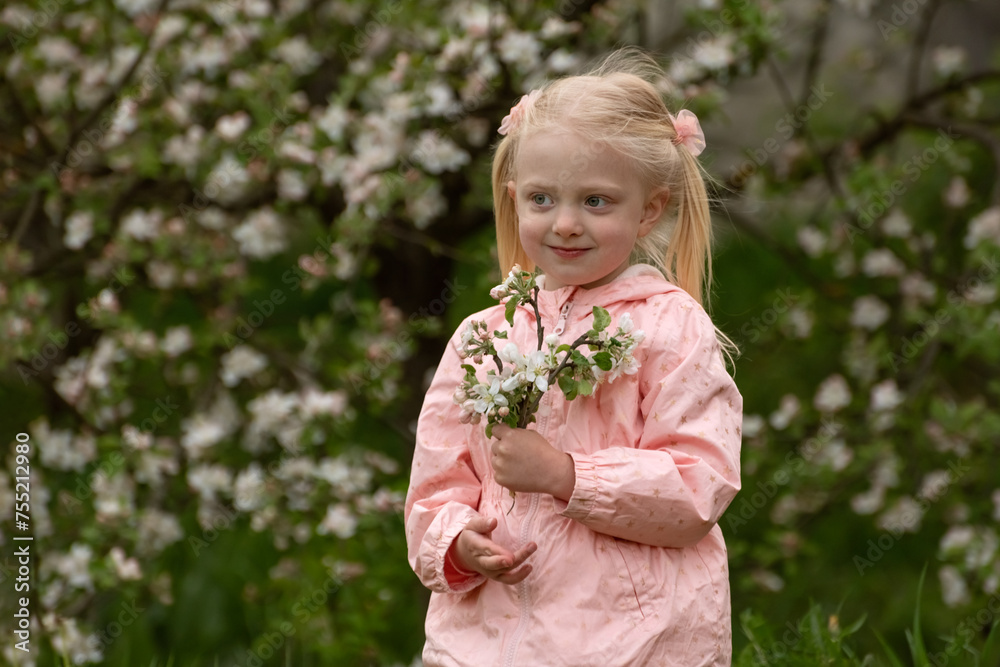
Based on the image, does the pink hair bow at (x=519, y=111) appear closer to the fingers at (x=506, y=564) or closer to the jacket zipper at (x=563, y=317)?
the jacket zipper at (x=563, y=317)

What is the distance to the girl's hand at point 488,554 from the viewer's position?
5.55 ft

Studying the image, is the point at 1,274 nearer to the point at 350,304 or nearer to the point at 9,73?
the point at 9,73

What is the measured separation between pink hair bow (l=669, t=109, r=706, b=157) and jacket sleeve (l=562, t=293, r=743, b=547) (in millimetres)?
249

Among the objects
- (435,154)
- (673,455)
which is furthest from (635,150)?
(435,154)

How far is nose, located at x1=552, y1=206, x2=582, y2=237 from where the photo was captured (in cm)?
177

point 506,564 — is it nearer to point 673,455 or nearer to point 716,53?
point 673,455

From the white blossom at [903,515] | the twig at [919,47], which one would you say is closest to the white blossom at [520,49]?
the twig at [919,47]

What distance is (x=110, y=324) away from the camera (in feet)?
10.7

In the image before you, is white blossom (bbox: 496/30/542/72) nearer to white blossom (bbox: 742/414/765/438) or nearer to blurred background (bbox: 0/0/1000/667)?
blurred background (bbox: 0/0/1000/667)

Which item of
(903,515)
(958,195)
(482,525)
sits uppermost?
(482,525)

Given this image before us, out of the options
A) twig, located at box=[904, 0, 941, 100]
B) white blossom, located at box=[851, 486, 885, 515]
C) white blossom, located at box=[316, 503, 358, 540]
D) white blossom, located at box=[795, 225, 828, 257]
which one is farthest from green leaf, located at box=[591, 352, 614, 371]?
twig, located at box=[904, 0, 941, 100]

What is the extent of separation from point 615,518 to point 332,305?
2.11m

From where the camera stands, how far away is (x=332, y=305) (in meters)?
3.65

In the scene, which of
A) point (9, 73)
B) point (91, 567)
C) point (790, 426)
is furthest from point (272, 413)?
point (790, 426)
